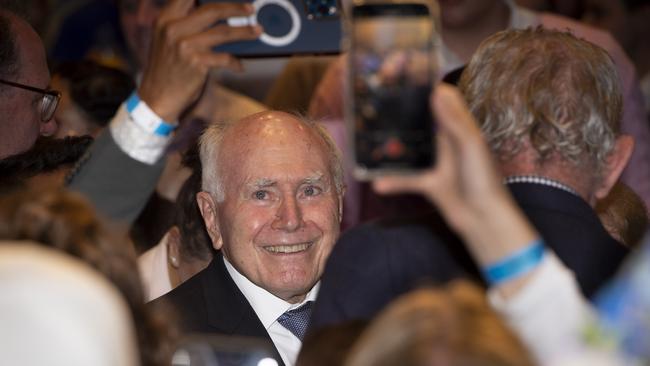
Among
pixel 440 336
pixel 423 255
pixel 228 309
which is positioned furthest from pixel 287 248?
pixel 440 336

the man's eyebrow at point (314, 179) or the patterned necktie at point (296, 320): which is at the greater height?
the man's eyebrow at point (314, 179)

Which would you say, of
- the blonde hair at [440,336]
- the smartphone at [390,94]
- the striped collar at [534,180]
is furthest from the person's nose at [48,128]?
the blonde hair at [440,336]

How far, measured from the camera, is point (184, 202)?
4.16 meters

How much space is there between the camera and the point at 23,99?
3.69 meters

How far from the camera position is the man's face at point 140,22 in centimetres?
605

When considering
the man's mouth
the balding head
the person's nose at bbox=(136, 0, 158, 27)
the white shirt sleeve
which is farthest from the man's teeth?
the person's nose at bbox=(136, 0, 158, 27)

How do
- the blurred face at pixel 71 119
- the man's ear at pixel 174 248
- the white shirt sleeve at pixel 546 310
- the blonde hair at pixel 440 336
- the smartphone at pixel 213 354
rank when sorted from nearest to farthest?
the blonde hair at pixel 440 336 < the white shirt sleeve at pixel 546 310 < the smartphone at pixel 213 354 < the man's ear at pixel 174 248 < the blurred face at pixel 71 119

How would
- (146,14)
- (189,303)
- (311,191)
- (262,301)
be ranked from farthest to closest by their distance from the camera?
(146,14) < (311,191) < (262,301) < (189,303)

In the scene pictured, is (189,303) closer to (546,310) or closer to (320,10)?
(320,10)

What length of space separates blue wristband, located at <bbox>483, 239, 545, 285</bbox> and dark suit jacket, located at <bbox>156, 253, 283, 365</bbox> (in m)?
1.37

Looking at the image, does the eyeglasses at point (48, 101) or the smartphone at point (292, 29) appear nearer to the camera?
the eyeglasses at point (48, 101)

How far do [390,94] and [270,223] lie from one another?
4.75ft

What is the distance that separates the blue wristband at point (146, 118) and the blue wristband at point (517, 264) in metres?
1.09

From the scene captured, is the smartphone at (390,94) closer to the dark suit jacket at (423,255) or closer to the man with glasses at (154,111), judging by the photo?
the dark suit jacket at (423,255)
